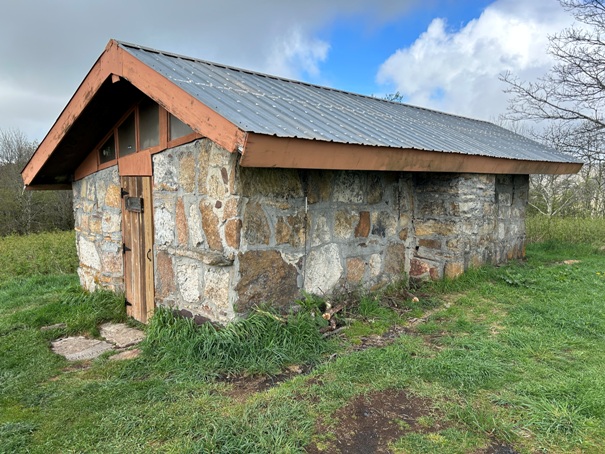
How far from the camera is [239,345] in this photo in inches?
123

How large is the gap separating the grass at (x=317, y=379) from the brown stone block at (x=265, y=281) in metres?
0.19

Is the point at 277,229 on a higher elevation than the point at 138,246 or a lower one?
higher

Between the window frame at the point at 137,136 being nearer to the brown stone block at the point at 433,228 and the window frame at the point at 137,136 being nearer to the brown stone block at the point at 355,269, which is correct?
the brown stone block at the point at 355,269

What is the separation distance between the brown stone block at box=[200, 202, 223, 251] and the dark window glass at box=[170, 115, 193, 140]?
2.28 feet

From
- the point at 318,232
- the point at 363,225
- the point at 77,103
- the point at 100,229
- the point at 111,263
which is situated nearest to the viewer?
the point at 318,232

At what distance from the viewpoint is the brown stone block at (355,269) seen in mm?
4329

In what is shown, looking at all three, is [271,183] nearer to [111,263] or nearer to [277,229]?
[277,229]

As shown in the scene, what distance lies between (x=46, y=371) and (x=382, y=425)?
270 centimetres

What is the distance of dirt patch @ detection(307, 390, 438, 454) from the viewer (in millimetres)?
2094

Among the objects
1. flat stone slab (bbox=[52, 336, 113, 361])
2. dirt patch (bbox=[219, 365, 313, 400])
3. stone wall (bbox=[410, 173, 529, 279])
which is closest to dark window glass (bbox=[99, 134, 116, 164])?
flat stone slab (bbox=[52, 336, 113, 361])

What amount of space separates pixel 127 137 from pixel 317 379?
333 centimetres

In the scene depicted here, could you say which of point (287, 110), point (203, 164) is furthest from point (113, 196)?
point (287, 110)

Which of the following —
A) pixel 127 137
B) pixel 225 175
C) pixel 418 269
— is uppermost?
pixel 127 137

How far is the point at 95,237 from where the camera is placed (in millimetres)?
5113
